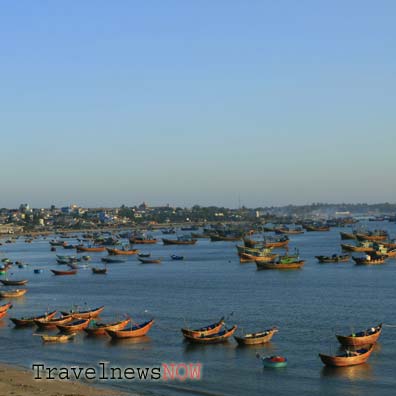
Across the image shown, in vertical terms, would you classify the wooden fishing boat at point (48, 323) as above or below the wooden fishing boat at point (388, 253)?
below

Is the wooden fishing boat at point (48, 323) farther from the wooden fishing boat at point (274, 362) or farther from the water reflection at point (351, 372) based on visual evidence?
the water reflection at point (351, 372)

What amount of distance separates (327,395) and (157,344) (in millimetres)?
13970

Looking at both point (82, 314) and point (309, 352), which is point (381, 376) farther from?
point (82, 314)

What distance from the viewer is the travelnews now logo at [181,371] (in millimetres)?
37963

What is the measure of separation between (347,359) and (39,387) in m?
15.6

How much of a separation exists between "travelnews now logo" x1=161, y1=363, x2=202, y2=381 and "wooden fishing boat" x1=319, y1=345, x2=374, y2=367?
6555 millimetres

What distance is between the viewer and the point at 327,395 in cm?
3419

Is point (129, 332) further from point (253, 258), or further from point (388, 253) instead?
point (388, 253)

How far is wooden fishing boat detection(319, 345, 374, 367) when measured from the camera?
125 ft

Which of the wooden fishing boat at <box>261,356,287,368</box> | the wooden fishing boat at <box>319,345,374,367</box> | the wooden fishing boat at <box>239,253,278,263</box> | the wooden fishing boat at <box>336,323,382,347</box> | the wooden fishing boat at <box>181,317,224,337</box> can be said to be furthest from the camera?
the wooden fishing boat at <box>239,253,278,263</box>

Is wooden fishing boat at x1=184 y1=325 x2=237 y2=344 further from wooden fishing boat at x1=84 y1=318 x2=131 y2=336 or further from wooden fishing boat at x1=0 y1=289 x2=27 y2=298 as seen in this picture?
wooden fishing boat at x1=0 y1=289 x2=27 y2=298

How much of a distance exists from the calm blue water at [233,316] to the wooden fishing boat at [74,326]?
132cm

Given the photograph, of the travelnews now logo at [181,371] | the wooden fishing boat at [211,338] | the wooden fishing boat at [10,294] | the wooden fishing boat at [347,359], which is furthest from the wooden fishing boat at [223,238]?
the wooden fishing boat at [347,359]

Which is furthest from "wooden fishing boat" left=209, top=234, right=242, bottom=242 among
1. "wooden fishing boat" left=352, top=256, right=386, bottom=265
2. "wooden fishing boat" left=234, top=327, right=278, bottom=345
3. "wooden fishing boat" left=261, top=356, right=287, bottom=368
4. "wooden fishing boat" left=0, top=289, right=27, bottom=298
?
"wooden fishing boat" left=261, top=356, right=287, bottom=368
